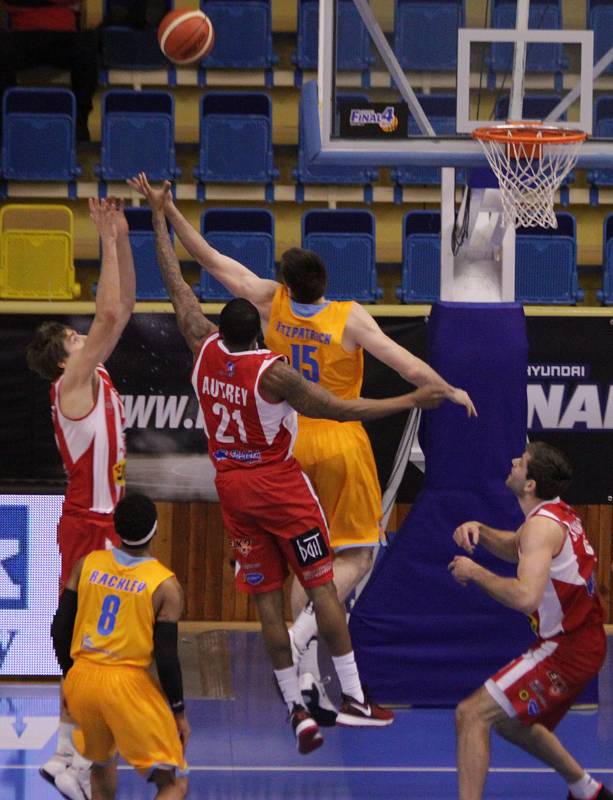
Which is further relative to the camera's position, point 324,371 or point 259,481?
point 324,371

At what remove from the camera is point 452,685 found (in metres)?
9.66

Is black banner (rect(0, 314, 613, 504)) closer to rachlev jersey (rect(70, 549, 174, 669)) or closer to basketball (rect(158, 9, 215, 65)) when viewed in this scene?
basketball (rect(158, 9, 215, 65))

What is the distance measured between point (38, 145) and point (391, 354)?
7.98 metres

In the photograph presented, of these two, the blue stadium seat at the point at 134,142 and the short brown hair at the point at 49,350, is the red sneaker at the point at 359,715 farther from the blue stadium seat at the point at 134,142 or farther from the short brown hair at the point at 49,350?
the blue stadium seat at the point at 134,142

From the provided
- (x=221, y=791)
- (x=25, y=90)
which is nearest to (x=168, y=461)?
(x=221, y=791)

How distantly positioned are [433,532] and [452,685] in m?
1.06

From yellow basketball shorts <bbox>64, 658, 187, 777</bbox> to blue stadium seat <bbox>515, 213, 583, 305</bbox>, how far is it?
7903mm

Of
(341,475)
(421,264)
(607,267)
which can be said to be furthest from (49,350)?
(607,267)

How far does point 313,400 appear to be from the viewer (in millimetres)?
7363

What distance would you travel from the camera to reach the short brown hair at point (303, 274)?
812cm

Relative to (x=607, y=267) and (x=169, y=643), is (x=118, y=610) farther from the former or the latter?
(x=607, y=267)

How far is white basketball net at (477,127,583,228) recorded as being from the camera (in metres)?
8.51

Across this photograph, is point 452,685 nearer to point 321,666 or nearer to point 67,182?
point 321,666


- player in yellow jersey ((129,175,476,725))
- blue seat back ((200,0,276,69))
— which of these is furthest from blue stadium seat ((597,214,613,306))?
player in yellow jersey ((129,175,476,725))
